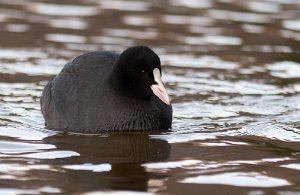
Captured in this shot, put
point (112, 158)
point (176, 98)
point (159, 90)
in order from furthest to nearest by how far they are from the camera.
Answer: point (176, 98), point (159, 90), point (112, 158)

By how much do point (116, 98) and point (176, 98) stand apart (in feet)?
6.04

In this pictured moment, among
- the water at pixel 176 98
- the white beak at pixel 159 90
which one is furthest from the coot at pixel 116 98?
the water at pixel 176 98

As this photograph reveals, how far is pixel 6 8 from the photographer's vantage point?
15.6 meters

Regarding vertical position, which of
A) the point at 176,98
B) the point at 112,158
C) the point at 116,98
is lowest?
the point at 112,158

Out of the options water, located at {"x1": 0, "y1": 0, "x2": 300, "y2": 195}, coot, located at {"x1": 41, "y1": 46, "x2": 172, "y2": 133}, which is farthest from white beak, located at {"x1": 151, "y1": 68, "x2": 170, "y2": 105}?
water, located at {"x1": 0, "y1": 0, "x2": 300, "y2": 195}

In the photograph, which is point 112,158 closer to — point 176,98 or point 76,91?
point 76,91

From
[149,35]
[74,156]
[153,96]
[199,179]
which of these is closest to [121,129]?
[153,96]

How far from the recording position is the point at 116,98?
30.5ft

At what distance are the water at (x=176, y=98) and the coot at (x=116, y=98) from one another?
156 mm

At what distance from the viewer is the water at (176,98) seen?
7486mm

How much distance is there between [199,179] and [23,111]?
330cm

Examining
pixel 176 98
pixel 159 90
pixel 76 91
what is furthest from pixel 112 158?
pixel 176 98

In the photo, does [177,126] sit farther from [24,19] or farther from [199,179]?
[24,19]

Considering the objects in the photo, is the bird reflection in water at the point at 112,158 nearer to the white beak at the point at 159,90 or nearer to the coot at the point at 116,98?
the coot at the point at 116,98
